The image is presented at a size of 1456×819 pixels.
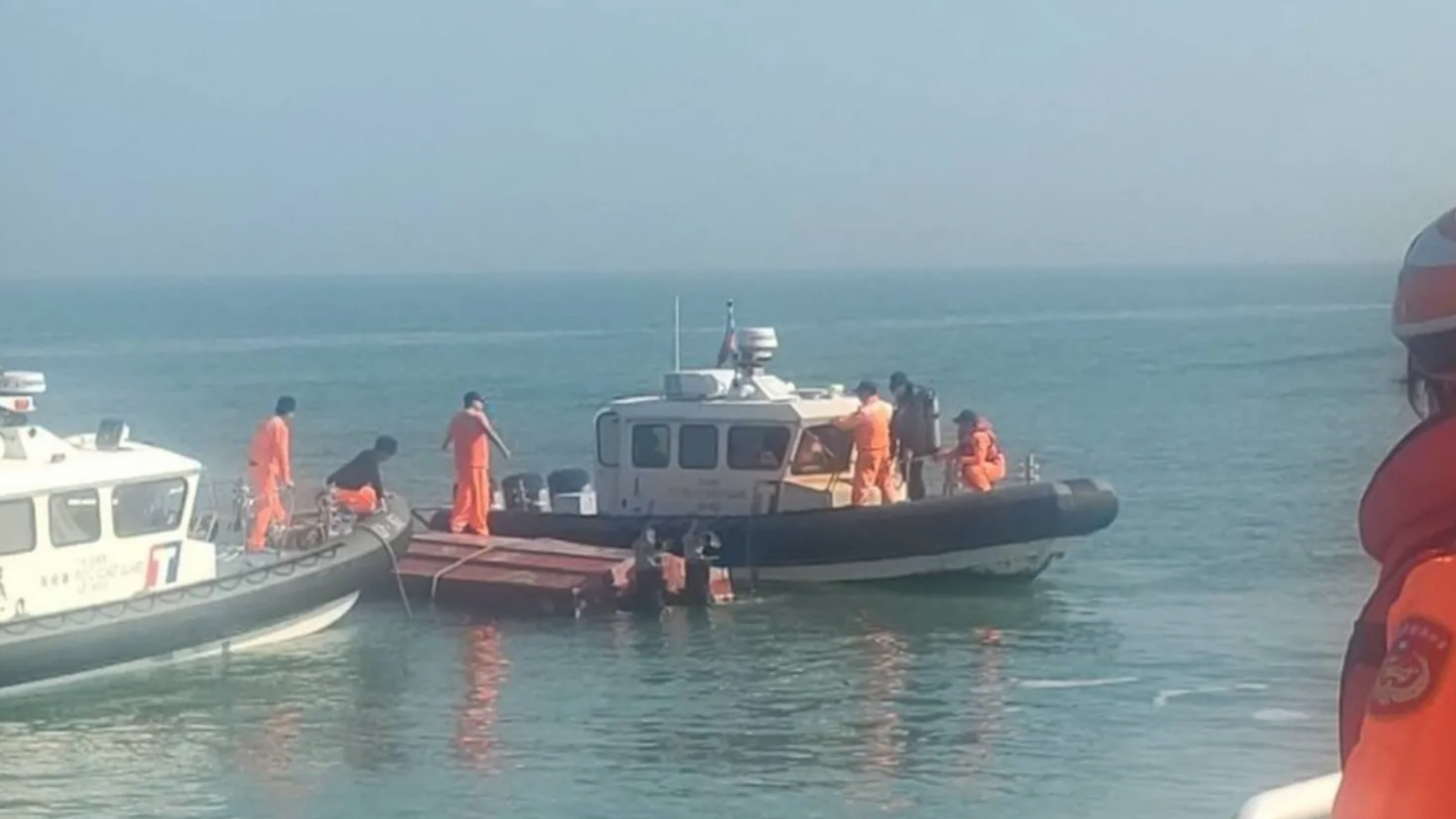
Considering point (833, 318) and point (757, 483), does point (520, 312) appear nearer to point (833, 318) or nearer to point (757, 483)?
point (833, 318)

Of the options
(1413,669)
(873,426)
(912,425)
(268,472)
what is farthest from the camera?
(912,425)

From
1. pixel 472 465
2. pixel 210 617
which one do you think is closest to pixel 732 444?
pixel 472 465

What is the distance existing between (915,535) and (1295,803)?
666 inches

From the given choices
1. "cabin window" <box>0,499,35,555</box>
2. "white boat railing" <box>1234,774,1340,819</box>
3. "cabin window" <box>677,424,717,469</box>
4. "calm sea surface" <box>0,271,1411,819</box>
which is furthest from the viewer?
"cabin window" <box>677,424,717,469</box>

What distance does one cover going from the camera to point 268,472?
1744 cm

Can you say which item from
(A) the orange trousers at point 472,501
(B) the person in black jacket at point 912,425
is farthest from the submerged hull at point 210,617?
(B) the person in black jacket at point 912,425

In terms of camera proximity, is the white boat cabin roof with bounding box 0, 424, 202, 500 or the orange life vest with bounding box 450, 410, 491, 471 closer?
the white boat cabin roof with bounding box 0, 424, 202, 500

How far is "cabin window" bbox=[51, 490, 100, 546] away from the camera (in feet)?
47.6

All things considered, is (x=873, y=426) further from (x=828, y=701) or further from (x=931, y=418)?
(x=828, y=701)

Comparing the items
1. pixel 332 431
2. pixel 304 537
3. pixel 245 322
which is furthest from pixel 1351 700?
pixel 245 322

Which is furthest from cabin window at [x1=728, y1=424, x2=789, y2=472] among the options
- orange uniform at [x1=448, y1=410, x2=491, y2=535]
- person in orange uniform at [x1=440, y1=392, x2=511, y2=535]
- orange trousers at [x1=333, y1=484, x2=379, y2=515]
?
orange trousers at [x1=333, y1=484, x2=379, y2=515]

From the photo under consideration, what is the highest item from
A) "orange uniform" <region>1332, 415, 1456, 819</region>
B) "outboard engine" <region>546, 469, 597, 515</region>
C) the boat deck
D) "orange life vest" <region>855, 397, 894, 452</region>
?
"orange uniform" <region>1332, 415, 1456, 819</region>

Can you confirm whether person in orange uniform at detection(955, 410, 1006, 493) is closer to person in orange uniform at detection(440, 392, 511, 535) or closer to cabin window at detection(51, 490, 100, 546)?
person in orange uniform at detection(440, 392, 511, 535)

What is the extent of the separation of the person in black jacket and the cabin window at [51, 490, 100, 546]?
7.05m
